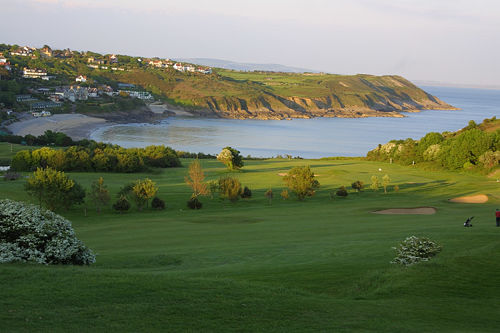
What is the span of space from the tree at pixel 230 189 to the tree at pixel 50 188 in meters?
10.7

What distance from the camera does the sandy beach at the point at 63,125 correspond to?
335 ft

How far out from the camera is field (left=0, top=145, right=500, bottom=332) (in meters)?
9.30

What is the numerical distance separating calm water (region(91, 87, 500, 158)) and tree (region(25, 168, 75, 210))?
67.4 metres

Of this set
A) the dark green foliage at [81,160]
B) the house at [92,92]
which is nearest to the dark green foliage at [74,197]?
the dark green foliage at [81,160]

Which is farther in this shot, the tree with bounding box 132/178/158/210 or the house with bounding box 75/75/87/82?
the house with bounding box 75/75/87/82

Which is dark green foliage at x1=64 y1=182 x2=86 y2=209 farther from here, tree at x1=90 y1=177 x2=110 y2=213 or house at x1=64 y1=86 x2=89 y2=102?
house at x1=64 y1=86 x2=89 y2=102

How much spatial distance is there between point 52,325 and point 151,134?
116869 millimetres

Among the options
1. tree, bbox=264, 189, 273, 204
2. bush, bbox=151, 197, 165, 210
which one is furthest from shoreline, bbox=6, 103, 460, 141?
tree, bbox=264, 189, 273, 204

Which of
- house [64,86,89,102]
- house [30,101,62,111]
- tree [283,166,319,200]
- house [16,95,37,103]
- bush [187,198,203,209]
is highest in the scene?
house [64,86,89,102]

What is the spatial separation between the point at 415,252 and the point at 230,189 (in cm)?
2481

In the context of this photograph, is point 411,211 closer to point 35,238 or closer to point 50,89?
point 35,238

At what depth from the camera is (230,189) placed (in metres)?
38.0

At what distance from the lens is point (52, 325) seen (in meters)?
8.64

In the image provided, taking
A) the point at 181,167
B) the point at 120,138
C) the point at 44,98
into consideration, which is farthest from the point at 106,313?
the point at 44,98
